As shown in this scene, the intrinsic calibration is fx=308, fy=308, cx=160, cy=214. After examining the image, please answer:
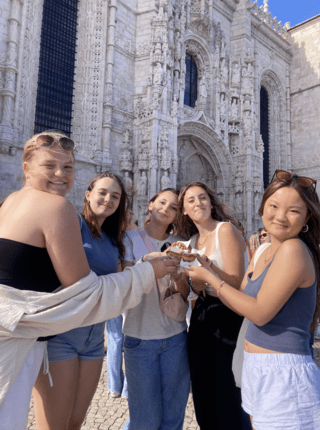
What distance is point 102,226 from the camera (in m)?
2.27

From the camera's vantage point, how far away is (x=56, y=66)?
11133 millimetres

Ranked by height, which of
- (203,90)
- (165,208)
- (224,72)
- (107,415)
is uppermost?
(224,72)

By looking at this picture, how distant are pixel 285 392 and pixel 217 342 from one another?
636mm

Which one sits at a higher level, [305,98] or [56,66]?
[305,98]

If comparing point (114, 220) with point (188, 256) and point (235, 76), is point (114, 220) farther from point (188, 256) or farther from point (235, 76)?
point (235, 76)

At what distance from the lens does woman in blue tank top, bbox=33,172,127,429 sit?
5.41ft

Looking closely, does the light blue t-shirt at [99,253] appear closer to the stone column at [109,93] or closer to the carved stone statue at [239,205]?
the stone column at [109,93]

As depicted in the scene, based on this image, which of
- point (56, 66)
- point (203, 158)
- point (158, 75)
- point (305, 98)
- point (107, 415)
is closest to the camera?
point (107, 415)

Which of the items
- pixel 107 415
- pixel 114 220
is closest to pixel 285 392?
pixel 114 220

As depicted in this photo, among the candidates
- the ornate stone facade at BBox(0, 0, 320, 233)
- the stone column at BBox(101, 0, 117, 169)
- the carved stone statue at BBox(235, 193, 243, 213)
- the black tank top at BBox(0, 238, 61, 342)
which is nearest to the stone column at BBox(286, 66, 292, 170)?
the ornate stone facade at BBox(0, 0, 320, 233)

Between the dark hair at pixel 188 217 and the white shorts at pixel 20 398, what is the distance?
4.45 feet

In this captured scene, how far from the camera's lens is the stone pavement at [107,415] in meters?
2.86

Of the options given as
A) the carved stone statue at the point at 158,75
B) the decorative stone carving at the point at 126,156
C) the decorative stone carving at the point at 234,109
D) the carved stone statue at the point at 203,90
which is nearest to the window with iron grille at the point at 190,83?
the carved stone statue at the point at 203,90

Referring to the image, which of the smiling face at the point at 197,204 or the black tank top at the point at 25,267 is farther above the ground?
the smiling face at the point at 197,204
